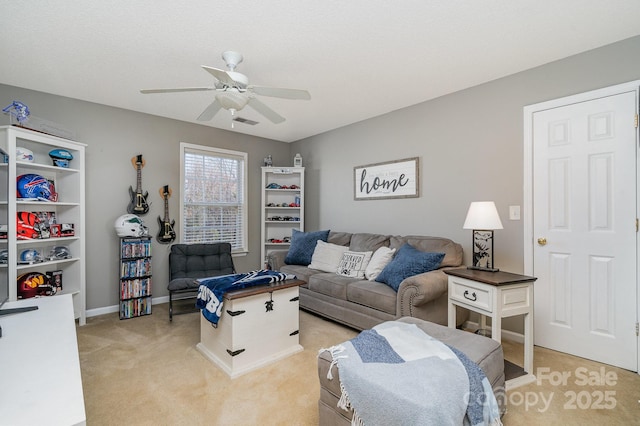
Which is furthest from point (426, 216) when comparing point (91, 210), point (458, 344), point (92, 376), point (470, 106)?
point (91, 210)

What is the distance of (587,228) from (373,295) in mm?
1866

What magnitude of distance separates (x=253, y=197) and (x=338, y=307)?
2.60 metres

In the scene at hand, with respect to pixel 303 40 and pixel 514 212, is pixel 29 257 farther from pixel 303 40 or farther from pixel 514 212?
pixel 514 212

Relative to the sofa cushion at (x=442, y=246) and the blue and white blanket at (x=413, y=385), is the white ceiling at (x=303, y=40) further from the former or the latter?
the blue and white blanket at (x=413, y=385)

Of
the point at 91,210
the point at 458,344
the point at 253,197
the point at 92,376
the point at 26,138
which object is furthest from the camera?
the point at 253,197

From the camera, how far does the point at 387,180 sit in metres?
3.98

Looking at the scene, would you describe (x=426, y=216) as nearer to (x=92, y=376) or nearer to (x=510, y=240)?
(x=510, y=240)

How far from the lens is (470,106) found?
3.17m

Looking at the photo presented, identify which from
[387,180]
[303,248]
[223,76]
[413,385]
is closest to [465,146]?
[387,180]

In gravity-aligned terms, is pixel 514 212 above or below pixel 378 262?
above

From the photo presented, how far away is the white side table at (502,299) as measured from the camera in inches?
81.7

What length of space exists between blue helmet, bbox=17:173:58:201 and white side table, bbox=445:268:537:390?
3955 mm

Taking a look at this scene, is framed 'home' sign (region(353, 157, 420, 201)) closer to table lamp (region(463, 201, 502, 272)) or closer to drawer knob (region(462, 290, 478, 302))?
table lamp (region(463, 201, 502, 272))

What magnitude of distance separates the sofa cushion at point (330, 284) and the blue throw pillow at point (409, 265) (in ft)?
1.46
